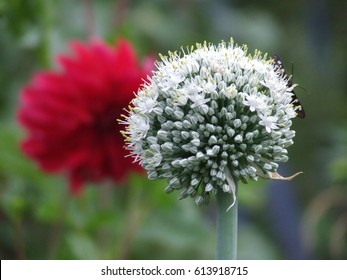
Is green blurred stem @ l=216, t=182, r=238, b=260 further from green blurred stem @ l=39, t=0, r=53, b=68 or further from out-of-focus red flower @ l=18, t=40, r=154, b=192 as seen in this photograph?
green blurred stem @ l=39, t=0, r=53, b=68

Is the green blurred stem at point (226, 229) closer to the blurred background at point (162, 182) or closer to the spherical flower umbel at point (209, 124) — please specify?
Result: the spherical flower umbel at point (209, 124)

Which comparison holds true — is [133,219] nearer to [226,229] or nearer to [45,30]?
[45,30]

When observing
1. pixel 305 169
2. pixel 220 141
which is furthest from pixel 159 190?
pixel 305 169

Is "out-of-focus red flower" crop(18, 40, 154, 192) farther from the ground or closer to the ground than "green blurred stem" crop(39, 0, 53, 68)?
closer to the ground

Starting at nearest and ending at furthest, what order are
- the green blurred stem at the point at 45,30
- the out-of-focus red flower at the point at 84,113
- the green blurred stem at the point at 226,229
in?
the green blurred stem at the point at 226,229 → the out-of-focus red flower at the point at 84,113 → the green blurred stem at the point at 45,30

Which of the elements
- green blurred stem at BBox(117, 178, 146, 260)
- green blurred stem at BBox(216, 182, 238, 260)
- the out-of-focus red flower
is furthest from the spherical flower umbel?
green blurred stem at BBox(117, 178, 146, 260)

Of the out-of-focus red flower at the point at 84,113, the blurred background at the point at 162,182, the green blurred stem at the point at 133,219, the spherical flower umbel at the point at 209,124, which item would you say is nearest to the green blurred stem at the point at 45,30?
the blurred background at the point at 162,182

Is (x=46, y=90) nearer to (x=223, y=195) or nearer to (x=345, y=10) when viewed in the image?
(x=223, y=195)
